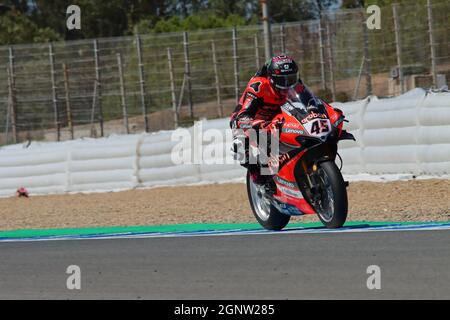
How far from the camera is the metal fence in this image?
22.9m

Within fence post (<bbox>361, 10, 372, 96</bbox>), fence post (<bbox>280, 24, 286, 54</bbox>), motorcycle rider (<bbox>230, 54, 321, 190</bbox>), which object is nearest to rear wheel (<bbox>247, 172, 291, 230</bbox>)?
motorcycle rider (<bbox>230, 54, 321, 190</bbox>)

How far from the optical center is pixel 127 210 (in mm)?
15609

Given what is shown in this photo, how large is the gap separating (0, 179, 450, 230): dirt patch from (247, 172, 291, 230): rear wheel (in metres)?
1.39

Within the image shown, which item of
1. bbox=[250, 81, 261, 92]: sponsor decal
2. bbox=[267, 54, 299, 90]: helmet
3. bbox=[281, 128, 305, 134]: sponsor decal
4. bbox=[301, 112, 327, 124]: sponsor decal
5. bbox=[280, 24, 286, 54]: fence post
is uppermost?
bbox=[280, 24, 286, 54]: fence post

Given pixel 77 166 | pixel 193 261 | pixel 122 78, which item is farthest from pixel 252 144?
pixel 122 78

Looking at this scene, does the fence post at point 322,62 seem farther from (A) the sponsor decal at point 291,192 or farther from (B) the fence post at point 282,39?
(A) the sponsor decal at point 291,192

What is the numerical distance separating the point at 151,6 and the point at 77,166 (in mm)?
38352

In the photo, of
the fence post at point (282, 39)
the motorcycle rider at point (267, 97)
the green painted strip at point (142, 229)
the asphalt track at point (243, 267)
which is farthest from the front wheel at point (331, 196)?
the fence post at point (282, 39)

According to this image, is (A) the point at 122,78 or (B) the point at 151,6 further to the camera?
(B) the point at 151,6

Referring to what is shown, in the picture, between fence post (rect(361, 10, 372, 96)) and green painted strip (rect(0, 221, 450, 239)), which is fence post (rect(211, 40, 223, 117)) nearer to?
fence post (rect(361, 10, 372, 96))

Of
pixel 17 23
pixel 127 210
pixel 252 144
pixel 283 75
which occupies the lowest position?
pixel 127 210

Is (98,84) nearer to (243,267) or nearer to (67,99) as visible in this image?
(67,99)

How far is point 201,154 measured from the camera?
1806 cm

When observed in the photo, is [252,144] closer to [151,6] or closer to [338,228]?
[338,228]
